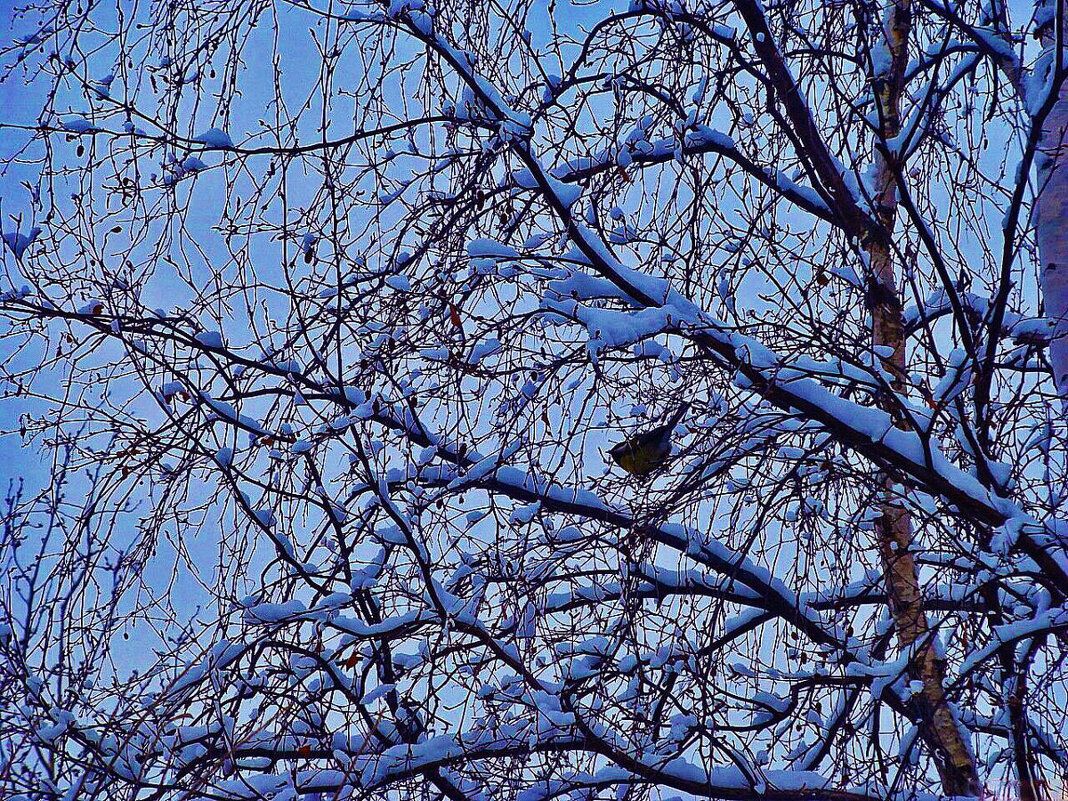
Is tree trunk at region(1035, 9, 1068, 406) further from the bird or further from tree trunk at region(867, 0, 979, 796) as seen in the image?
the bird

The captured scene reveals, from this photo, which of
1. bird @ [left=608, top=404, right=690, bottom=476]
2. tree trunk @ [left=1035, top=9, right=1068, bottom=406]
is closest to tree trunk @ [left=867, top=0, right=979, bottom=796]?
tree trunk @ [left=1035, top=9, right=1068, bottom=406]

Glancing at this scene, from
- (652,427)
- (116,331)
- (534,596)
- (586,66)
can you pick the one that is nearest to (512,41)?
(586,66)

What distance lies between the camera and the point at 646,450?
9.32ft

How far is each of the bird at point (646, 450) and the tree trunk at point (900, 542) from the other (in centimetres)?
61

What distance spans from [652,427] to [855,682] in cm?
95

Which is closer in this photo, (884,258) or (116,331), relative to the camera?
(116,331)

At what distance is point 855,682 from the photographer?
284 cm

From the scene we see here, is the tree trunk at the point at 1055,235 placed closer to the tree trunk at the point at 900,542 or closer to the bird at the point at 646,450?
the tree trunk at the point at 900,542

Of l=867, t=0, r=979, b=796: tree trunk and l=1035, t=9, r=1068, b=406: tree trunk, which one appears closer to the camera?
l=867, t=0, r=979, b=796: tree trunk

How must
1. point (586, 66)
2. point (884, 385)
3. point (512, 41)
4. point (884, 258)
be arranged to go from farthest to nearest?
point (884, 258) < point (586, 66) < point (512, 41) < point (884, 385)

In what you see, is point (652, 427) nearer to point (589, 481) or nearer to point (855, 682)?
point (589, 481)

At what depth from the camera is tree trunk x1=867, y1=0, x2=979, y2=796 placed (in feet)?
8.84

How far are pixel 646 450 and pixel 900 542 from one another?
1222 millimetres

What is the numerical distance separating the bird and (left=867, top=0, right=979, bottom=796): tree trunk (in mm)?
614
